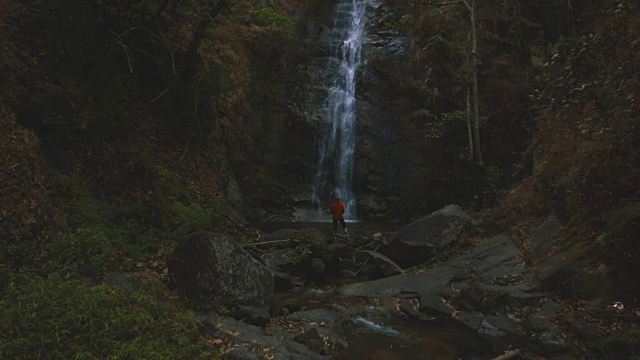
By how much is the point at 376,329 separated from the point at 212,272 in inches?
116

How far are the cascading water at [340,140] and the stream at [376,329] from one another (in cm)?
1086

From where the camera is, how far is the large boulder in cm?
1106

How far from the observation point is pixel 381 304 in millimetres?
8484

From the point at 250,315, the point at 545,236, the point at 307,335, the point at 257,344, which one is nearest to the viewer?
the point at 257,344

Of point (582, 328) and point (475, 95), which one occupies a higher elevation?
point (475, 95)

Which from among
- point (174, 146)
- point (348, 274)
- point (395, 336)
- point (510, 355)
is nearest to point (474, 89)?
point (348, 274)

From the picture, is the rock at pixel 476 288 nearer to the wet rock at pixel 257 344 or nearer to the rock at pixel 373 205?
the wet rock at pixel 257 344

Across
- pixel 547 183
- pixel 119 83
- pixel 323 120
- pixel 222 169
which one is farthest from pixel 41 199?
pixel 323 120

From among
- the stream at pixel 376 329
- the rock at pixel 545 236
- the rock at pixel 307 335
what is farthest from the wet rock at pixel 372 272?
the rock at pixel 307 335

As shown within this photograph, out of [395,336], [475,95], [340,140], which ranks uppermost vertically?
[475,95]

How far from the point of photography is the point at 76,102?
28.7ft

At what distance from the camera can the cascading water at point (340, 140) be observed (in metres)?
20.1

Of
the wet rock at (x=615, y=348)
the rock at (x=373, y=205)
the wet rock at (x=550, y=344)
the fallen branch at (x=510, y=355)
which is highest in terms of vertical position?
the rock at (x=373, y=205)

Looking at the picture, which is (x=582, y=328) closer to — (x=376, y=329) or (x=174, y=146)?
(x=376, y=329)
